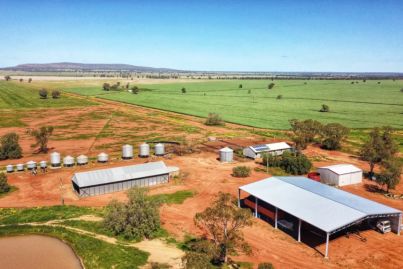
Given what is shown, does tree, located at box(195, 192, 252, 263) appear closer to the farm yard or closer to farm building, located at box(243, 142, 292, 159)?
the farm yard

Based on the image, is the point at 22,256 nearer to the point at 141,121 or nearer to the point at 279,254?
the point at 279,254

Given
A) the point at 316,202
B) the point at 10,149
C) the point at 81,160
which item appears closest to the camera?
the point at 316,202

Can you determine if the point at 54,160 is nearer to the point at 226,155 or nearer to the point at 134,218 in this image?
the point at 226,155

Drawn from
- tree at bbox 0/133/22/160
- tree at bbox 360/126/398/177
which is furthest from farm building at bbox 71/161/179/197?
tree at bbox 360/126/398/177

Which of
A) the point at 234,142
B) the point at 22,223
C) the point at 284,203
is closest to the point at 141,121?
the point at 234,142

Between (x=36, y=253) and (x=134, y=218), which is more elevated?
(x=134, y=218)

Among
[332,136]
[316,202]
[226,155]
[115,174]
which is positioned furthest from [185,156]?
[316,202]

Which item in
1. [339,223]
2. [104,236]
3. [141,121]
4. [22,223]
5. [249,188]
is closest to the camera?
[339,223]
